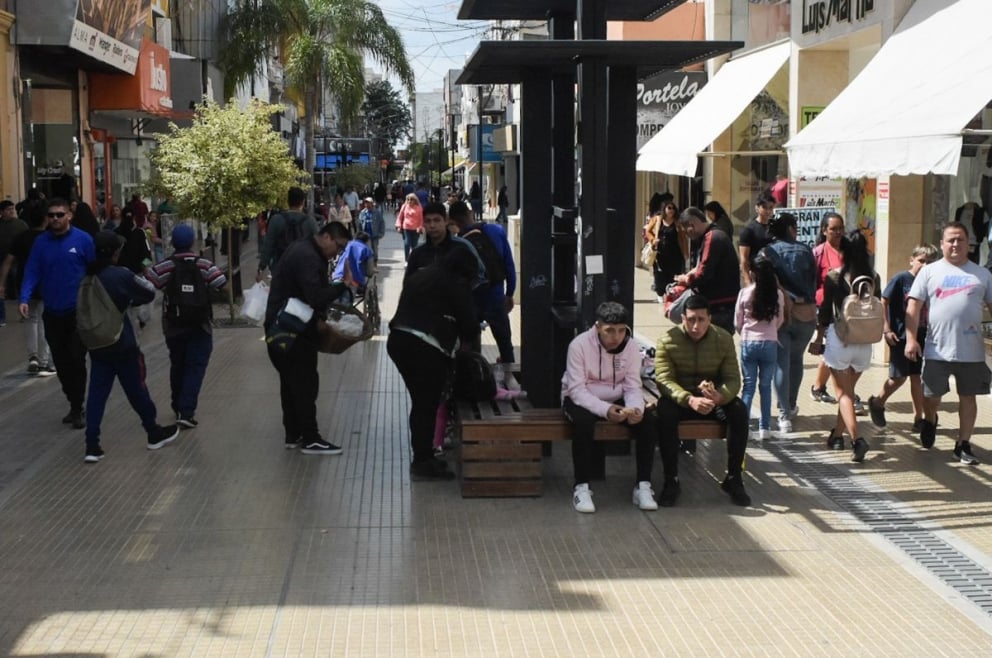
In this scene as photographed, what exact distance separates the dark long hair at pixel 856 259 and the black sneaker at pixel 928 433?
1.14 metres

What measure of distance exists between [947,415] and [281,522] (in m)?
5.91

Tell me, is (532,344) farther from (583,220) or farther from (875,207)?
(875,207)

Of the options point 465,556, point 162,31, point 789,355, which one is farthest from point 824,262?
point 162,31

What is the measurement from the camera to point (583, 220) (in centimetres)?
813

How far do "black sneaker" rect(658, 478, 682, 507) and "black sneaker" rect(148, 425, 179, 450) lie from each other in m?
3.83

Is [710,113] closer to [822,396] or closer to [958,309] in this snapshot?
[822,396]

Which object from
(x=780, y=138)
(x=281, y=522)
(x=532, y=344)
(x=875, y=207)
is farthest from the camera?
(x=780, y=138)

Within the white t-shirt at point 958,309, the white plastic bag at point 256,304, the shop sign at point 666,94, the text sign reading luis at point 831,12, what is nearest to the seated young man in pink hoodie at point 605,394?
the white t-shirt at point 958,309

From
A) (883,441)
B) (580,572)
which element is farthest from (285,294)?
(883,441)

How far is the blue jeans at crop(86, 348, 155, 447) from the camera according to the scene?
29.0 feet

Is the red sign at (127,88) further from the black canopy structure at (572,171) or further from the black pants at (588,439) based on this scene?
the black pants at (588,439)

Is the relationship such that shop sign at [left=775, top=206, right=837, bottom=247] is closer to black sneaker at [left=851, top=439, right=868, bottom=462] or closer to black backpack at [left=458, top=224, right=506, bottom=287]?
black backpack at [left=458, top=224, right=506, bottom=287]

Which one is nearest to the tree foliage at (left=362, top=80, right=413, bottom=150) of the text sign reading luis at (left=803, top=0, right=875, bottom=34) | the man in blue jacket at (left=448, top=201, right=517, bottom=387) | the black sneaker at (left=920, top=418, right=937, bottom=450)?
the text sign reading luis at (left=803, top=0, right=875, bottom=34)

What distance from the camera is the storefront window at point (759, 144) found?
17.6 metres
